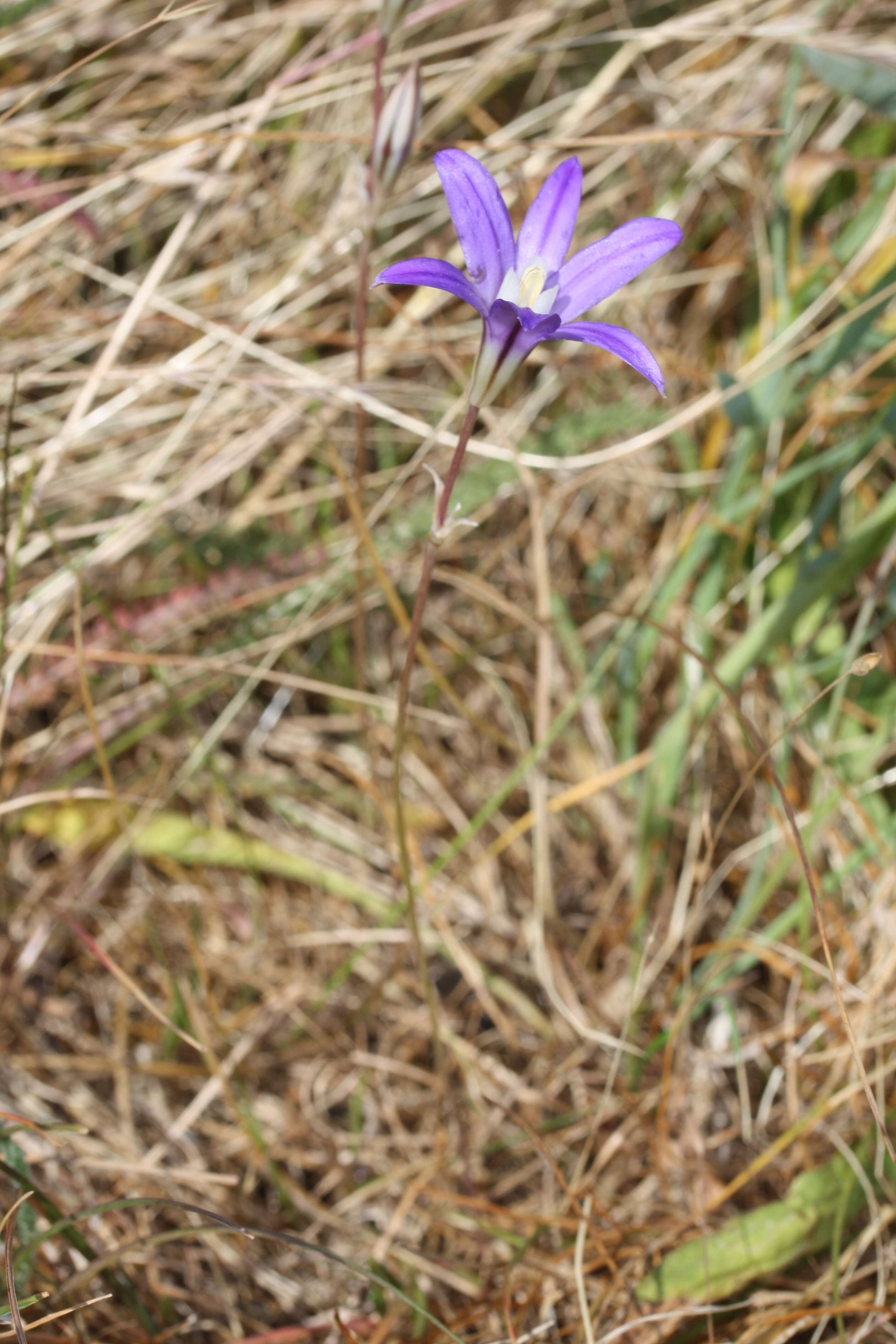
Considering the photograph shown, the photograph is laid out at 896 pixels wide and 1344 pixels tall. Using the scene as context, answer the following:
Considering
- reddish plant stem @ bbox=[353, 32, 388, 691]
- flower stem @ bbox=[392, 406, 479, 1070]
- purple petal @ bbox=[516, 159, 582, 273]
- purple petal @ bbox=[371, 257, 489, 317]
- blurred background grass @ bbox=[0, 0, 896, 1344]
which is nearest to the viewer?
purple petal @ bbox=[371, 257, 489, 317]

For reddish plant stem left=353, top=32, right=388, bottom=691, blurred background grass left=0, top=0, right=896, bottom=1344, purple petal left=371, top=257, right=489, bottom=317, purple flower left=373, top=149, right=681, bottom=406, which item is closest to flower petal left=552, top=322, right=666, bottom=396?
purple flower left=373, top=149, right=681, bottom=406

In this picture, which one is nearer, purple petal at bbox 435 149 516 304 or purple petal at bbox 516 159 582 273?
purple petal at bbox 435 149 516 304

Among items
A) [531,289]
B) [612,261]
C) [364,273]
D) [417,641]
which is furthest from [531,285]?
[417,641]

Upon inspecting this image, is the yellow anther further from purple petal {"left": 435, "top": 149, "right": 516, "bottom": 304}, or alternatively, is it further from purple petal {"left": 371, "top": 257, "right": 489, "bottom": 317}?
purple petal {"left": 371, "top": 257, "right": 489, "bottom": 317}

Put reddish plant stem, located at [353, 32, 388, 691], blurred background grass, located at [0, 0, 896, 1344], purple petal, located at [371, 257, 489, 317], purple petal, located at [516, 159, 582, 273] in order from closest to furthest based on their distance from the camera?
purple petal, located at [371, 257, 489, 317] < purple petal, located at [516, 159, 582, 273] < reddish plant stem, located at [353, 32, 388, 691] < blurred background grass, located at [0, 0, 896, 1344]

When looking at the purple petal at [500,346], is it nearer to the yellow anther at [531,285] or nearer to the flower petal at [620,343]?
the flower petal at [620,343]

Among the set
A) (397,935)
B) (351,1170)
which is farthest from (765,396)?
(351,1170)
